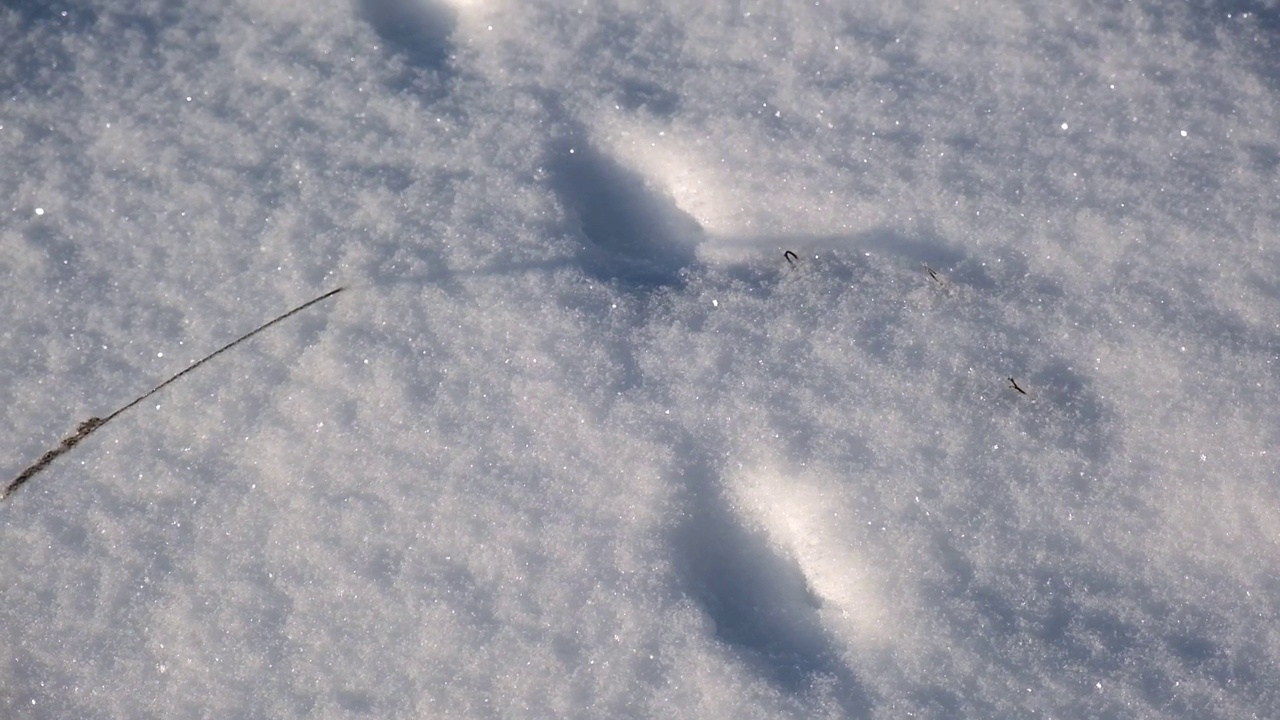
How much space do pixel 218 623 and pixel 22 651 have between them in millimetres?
277

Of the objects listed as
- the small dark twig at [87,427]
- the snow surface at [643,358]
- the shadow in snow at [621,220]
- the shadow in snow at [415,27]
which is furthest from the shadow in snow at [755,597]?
the shadow in snow at [415,27]

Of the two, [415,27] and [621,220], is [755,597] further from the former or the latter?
[415,27]

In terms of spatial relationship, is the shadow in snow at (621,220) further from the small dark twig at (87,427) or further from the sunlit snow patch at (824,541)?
the small dark twig at (87,427)

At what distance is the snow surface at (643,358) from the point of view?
123cm

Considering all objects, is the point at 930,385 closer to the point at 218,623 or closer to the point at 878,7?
the point at 878,7

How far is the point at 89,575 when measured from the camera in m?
1.26

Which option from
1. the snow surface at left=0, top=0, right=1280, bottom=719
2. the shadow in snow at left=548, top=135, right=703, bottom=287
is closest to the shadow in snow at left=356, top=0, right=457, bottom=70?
the snow surface at left=0, top=0, right=1280, bottom=719

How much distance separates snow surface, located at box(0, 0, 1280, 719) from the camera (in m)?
1.23

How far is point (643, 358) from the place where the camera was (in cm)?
134

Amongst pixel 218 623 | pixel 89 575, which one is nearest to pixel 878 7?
pixel 218 623

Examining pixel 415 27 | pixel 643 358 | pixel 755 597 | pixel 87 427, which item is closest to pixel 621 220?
pixel 643 358

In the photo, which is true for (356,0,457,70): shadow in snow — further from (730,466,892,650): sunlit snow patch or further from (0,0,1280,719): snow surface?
(730,466,892,650): sunlit snow patch

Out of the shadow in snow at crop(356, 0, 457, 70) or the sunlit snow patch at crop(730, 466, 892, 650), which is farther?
the shadow in snow at crop(356, 0, 457, 70)

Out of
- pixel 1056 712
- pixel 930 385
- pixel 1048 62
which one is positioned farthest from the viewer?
pixel 1048 62
